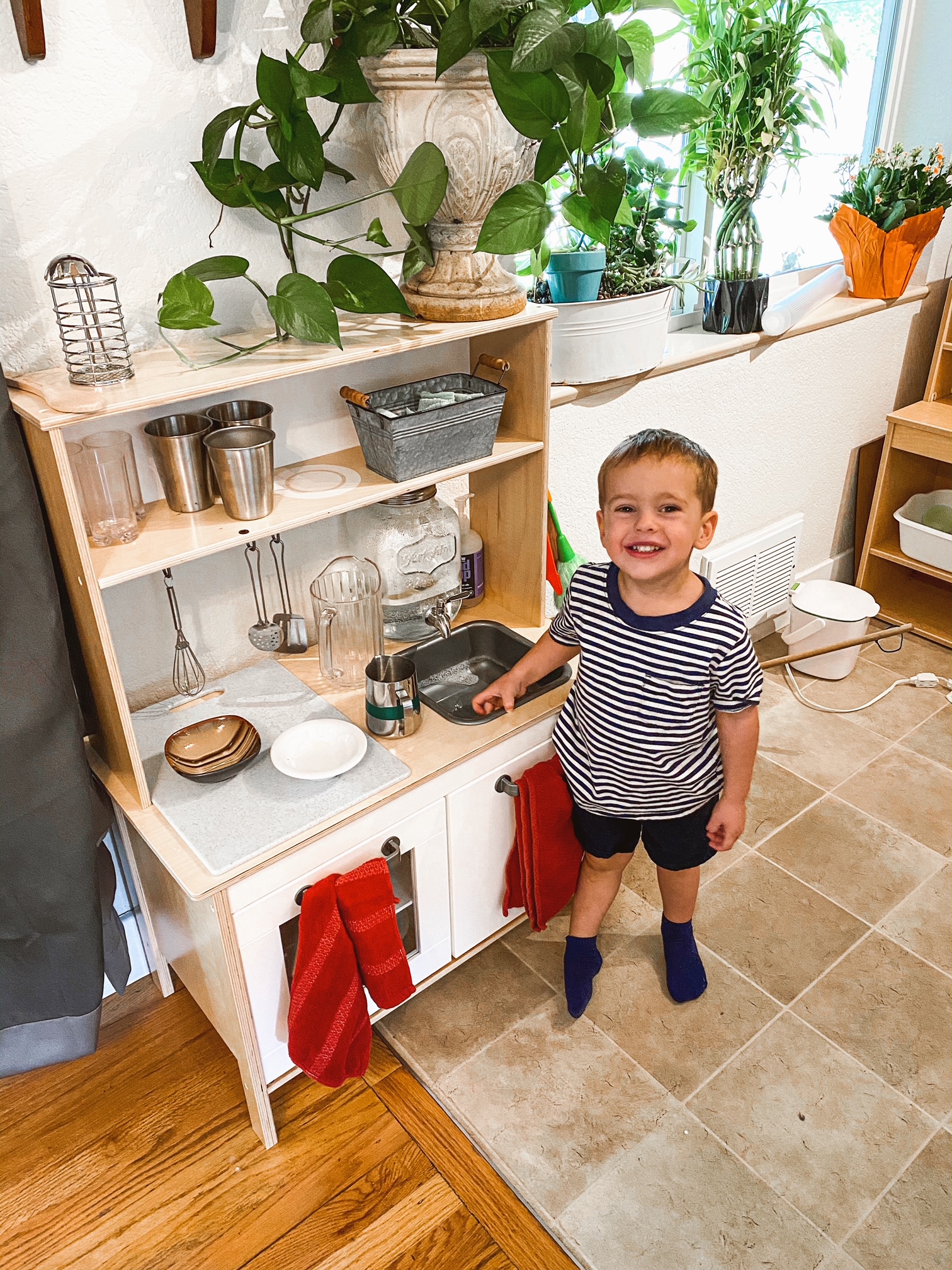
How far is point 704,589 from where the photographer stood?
1524 mm

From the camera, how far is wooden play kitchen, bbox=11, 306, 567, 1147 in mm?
1284

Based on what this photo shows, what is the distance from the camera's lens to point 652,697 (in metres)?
1.54

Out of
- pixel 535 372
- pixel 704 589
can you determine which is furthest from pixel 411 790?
pixel 535 372

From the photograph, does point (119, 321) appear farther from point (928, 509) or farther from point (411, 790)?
point (928, 509)

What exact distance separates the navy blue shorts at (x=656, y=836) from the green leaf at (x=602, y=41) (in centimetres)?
117

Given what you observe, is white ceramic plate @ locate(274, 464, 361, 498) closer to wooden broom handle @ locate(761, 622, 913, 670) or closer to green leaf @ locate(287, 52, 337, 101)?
green leaf @ locate(287, 52, 337, 101)

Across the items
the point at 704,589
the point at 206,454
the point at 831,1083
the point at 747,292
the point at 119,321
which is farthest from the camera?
the point at 747,292

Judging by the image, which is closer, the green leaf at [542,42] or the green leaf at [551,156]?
the green leaf at [542,42]

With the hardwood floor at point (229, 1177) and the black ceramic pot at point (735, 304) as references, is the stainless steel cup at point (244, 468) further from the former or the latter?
the black ceramic pot at point (735, 304)

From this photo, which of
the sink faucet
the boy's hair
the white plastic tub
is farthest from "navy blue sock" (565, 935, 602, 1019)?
the white plastic tub

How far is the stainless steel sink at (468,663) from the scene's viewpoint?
1.76m

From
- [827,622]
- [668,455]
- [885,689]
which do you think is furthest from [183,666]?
[885,689]

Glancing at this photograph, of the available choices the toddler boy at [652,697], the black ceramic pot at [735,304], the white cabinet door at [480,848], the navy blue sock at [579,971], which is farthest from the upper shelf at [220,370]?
the navy blue sock at [579,971]

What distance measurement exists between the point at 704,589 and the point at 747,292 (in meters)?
1.18
